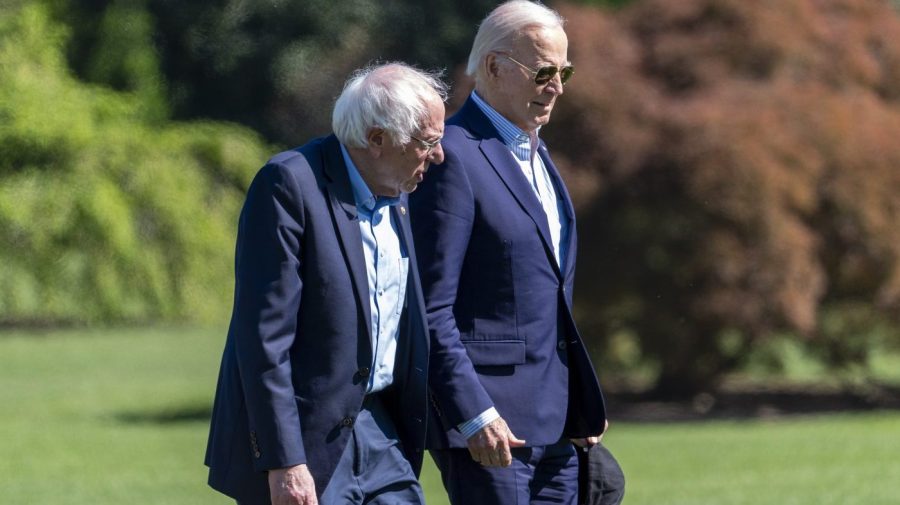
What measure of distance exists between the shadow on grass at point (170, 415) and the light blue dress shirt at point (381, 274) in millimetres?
14285

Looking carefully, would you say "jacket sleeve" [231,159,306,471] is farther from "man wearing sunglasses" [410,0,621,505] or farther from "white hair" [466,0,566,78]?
"white hair" [466,0,566,78]

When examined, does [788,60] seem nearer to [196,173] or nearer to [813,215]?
[813,215]

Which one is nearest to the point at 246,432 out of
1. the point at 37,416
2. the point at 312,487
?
A: the point at 312,487

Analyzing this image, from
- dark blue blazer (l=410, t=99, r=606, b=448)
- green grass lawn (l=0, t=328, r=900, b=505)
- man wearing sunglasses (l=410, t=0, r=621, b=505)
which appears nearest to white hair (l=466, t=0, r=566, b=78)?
man wearing sunglasses (l=410, t=0, r=621, b=505)

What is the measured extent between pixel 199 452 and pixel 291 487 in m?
11.5

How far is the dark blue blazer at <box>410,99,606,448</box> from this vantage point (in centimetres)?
466

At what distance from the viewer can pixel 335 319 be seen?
4.09 m

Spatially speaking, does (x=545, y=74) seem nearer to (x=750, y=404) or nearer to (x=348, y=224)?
(x=348, y=224)

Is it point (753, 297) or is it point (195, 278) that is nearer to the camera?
point (753, 297)

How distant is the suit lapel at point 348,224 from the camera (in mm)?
4121

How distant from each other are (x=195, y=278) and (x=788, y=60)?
867cm

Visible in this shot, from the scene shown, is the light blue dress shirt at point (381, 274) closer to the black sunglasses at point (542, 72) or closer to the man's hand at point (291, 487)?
the man's hand at point (291, 487)

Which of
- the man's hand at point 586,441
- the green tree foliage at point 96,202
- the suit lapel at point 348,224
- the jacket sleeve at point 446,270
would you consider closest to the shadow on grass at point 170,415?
the green tree foliage at point 96,202

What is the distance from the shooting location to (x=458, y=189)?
15.5 ft
